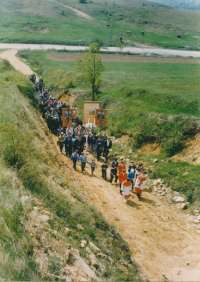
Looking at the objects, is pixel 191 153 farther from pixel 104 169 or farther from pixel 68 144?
pixel 68 144

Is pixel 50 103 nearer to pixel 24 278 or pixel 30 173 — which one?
pixel 30 173

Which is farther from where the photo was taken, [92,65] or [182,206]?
[92,65]

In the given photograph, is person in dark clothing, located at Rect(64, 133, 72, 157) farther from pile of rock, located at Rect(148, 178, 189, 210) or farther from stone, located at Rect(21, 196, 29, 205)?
stone, located at Rect(21, 196, 29, 205)

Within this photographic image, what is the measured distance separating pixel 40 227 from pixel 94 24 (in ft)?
362

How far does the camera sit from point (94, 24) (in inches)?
4181

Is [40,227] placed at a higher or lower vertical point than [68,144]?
higher

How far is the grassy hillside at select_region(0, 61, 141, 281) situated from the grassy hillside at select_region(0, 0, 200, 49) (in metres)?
75.3

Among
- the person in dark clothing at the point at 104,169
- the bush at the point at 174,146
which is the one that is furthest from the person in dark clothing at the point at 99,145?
the bush at the point at 174,146

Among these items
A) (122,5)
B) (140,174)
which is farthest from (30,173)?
(122,5)

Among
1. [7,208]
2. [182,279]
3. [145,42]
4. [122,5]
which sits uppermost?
[122,5]

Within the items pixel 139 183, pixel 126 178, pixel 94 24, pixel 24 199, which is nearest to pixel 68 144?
pixel 126 178

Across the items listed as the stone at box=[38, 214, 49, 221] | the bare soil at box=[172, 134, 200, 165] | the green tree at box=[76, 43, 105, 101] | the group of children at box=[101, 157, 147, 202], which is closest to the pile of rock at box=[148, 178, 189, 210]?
the group of children at box=[101, 157, 147, 202]

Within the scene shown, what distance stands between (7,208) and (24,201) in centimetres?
86

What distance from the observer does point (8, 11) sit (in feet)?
318
